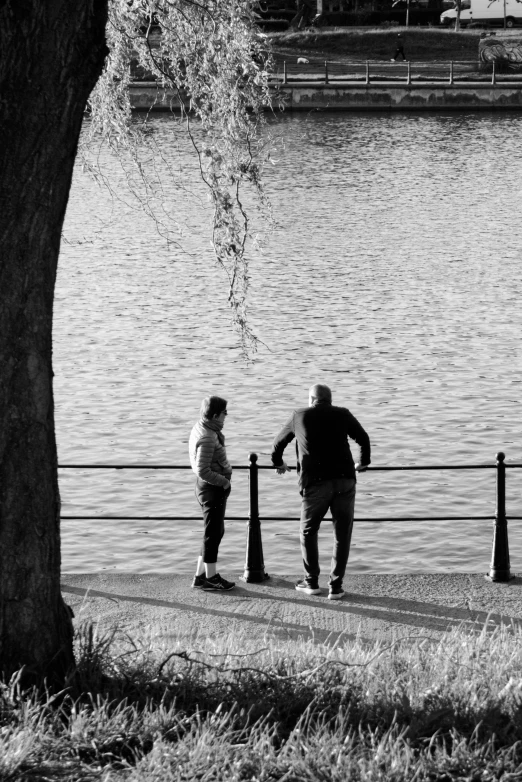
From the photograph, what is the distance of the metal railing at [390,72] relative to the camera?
72500 millimetres

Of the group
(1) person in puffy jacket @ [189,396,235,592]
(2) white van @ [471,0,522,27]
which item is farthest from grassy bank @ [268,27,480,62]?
(1) person in puffy jacket @ [189,396,235,592]

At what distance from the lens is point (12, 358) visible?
6820mm

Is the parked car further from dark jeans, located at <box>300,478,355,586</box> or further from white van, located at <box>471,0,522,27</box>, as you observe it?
dark jeans, located at <box>300,478,355,586</box>

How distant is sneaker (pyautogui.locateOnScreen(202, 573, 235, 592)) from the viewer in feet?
35.0

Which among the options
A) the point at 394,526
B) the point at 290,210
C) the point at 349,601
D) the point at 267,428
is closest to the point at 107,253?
the point at 290,210

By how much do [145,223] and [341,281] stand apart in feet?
36.5

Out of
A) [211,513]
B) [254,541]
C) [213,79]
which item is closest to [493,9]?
[213,79]

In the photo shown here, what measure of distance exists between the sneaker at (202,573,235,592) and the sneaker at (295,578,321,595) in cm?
57

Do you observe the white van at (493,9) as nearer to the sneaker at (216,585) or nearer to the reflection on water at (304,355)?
the reflection on water at (304,355)

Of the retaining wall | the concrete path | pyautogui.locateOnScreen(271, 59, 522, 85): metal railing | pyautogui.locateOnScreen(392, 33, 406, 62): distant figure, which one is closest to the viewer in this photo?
the concrete path

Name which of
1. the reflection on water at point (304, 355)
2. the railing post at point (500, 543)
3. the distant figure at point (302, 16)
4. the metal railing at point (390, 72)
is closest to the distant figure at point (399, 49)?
the metal railing at point (390, 72)

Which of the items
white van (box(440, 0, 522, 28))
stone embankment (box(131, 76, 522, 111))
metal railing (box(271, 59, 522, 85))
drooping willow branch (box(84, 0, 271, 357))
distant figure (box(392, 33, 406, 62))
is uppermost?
white van (box(440, 0, 522, 28))

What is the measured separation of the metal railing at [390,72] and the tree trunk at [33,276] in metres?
64.0

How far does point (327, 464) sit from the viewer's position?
403 inches
